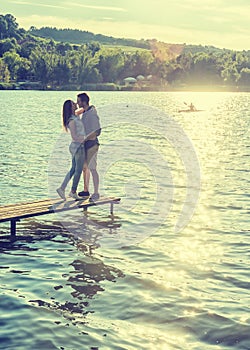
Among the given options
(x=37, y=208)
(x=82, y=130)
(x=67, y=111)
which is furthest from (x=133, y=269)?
(x=67, y=111)

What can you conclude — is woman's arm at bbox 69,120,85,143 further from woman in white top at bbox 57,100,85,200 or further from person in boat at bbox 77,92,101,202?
person in boat at bbox 77,92,101,202

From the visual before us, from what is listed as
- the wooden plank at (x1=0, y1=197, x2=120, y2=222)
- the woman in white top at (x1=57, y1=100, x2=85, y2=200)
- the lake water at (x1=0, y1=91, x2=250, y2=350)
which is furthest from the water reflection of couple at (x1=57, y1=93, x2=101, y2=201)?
the lake water at (x1=0, y1=91, x2=250, y2=350)

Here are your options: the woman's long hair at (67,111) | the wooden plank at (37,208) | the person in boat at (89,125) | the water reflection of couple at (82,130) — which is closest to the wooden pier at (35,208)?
the wooden plank at (37,208)

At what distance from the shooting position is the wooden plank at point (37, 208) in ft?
49.4

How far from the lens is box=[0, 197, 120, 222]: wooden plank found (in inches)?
593

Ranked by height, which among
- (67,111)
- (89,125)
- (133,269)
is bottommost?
(133,269)

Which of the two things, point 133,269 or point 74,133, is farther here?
point 74,133

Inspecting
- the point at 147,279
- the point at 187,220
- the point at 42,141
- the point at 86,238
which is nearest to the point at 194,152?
the point at 42,141

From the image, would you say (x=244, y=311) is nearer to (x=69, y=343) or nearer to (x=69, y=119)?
(x=69, y=343)

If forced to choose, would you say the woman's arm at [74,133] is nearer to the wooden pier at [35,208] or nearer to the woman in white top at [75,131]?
the woman in white top at [75,131]

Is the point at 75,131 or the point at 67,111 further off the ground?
the point at 67,111

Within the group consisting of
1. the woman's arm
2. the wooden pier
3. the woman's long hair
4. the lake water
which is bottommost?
the lake water

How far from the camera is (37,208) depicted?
15.9m

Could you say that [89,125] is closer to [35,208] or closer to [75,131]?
[75,131]
